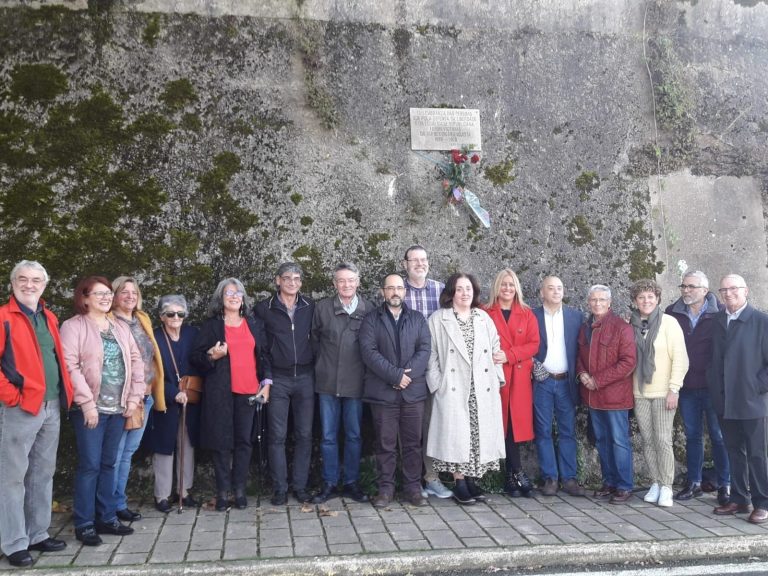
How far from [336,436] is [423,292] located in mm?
1625

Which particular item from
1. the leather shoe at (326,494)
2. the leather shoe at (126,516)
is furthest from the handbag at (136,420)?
the leather shoe at (326,494)

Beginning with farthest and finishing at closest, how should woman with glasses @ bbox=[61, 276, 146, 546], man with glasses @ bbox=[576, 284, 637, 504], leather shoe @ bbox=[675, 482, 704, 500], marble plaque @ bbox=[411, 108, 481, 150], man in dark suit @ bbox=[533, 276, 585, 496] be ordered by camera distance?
1. marble plaque @ bbox=[411, 108, 481, 150]
2. man in dark suit @ bbox=[533, 276, 585, 496]
3. leather shoe @ bbox=[675, 482, 704, 500]
4. man with glasses @ bbox=[576, 284, 637, 504]
5. woman with glasses @ bbox=[61, 276, 146, 546]

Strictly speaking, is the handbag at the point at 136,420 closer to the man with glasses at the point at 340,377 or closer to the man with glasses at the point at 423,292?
the man with glasses at the point at 340,377

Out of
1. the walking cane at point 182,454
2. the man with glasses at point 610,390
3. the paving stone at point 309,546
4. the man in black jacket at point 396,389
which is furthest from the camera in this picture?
the man with glasses at point 610,390

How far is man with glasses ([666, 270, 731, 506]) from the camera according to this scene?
6.01 m

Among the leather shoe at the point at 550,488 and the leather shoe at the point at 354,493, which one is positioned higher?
the leather shoe at the point at 354,493

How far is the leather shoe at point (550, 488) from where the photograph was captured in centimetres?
605

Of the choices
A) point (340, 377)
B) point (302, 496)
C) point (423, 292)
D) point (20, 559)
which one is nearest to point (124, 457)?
point (20, 559)

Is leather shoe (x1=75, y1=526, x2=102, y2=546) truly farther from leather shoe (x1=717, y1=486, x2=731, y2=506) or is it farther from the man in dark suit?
leather shoe (x1=717, y1=486, x2=731, y2=506)

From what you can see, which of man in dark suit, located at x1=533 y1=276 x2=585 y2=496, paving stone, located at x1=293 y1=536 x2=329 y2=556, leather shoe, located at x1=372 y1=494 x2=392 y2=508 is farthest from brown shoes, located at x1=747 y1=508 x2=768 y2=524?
paving stone, located at x1=293 y1=536 x2=329 y2=556

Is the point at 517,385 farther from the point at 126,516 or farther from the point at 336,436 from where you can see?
the point at 126,516

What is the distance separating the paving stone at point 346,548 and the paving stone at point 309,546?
0.05 m

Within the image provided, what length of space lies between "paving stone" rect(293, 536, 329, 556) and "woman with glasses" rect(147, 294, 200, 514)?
4.28 ft

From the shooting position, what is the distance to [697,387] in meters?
6.02
